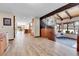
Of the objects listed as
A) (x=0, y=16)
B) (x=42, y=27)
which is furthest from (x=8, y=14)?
(x=42, y=27)

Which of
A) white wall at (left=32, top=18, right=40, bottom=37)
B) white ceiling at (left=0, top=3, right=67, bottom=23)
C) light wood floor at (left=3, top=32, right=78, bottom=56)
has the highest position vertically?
white ceiling at (left=0, top=3, right=67, bottom=23)

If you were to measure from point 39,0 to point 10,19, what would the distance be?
4.92m

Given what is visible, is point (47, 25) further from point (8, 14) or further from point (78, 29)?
point (78, 29)

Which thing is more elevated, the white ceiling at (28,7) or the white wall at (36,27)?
the white ceiling at (28,7)

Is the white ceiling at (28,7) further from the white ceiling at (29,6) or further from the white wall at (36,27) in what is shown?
the white wall at (36,27)

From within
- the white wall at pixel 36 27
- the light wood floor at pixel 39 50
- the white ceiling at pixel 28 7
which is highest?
the white ceiling at pixel 28 7

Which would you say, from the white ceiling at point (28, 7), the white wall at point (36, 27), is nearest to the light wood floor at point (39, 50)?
the white ceiling at point (28, 7)

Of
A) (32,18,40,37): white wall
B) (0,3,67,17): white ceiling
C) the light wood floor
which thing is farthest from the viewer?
(32,18,40,37): white wall

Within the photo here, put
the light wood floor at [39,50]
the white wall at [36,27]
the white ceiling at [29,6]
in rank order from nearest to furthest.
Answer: the light wood floor at [39,50]
the white ceiling at [29,6]
the white wall at [36,27]

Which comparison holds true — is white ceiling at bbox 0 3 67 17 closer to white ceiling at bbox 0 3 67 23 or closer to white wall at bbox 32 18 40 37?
white ceiling at bbox 0 3 67 23

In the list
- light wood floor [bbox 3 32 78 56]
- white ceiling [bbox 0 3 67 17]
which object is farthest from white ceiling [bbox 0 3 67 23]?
light wood floor [bbox 3 32 78 56]

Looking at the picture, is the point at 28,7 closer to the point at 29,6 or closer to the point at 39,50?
the point at 29,6

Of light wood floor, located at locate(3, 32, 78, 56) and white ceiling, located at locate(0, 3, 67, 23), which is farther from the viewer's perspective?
white ceiling, located at locate(0, 3, 67, 23)

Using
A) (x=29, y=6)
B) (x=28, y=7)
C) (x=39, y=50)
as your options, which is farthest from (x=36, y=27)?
(x=39, y=50)
